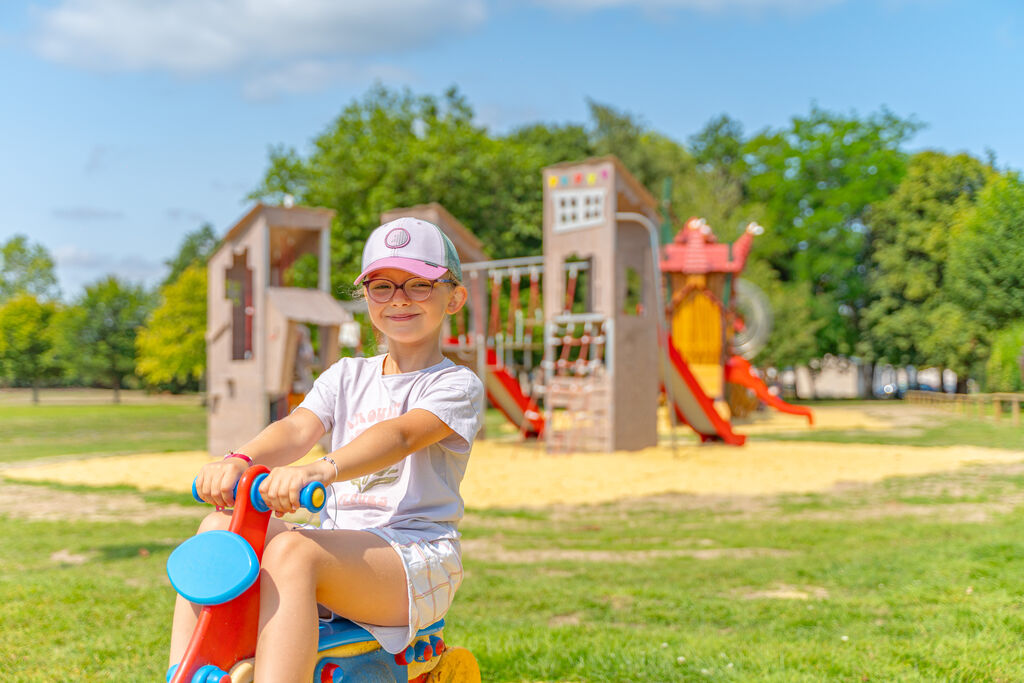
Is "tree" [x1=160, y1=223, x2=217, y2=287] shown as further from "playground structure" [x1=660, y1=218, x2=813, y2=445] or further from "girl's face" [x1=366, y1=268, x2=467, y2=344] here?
"girl's face" [x1=366, y1=268, x2=467, y2=344]

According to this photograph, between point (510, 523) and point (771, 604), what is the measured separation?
376 cm

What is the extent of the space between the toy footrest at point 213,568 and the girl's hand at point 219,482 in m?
0.11

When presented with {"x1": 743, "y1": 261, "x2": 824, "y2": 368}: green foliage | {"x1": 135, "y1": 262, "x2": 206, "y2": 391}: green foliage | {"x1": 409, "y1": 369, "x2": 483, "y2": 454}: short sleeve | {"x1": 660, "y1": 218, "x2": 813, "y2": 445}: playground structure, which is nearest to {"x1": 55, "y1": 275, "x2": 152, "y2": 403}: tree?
{"x1": 135, "y1": 262, "x2": 206, "y2": 391}: green foliage

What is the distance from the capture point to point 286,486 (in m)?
2.02

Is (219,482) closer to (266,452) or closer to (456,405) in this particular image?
(266,452)

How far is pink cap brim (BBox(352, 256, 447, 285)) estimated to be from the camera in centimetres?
254

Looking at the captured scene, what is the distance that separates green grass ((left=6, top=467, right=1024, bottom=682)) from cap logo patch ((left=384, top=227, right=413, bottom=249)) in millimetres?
1976

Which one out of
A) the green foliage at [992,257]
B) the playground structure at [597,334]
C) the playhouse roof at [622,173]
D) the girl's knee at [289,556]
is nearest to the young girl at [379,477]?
the girl's knee at [289,556]

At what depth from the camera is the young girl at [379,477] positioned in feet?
6.68

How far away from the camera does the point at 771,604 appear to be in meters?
5.05

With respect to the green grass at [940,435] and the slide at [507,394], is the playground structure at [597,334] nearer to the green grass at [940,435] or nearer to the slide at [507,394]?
the slide at [507,394]

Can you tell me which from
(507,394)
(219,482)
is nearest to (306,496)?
(219,482)

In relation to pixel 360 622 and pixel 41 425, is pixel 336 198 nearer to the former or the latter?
pixel 41 425

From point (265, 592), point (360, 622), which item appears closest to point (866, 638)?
point (360, 622)
